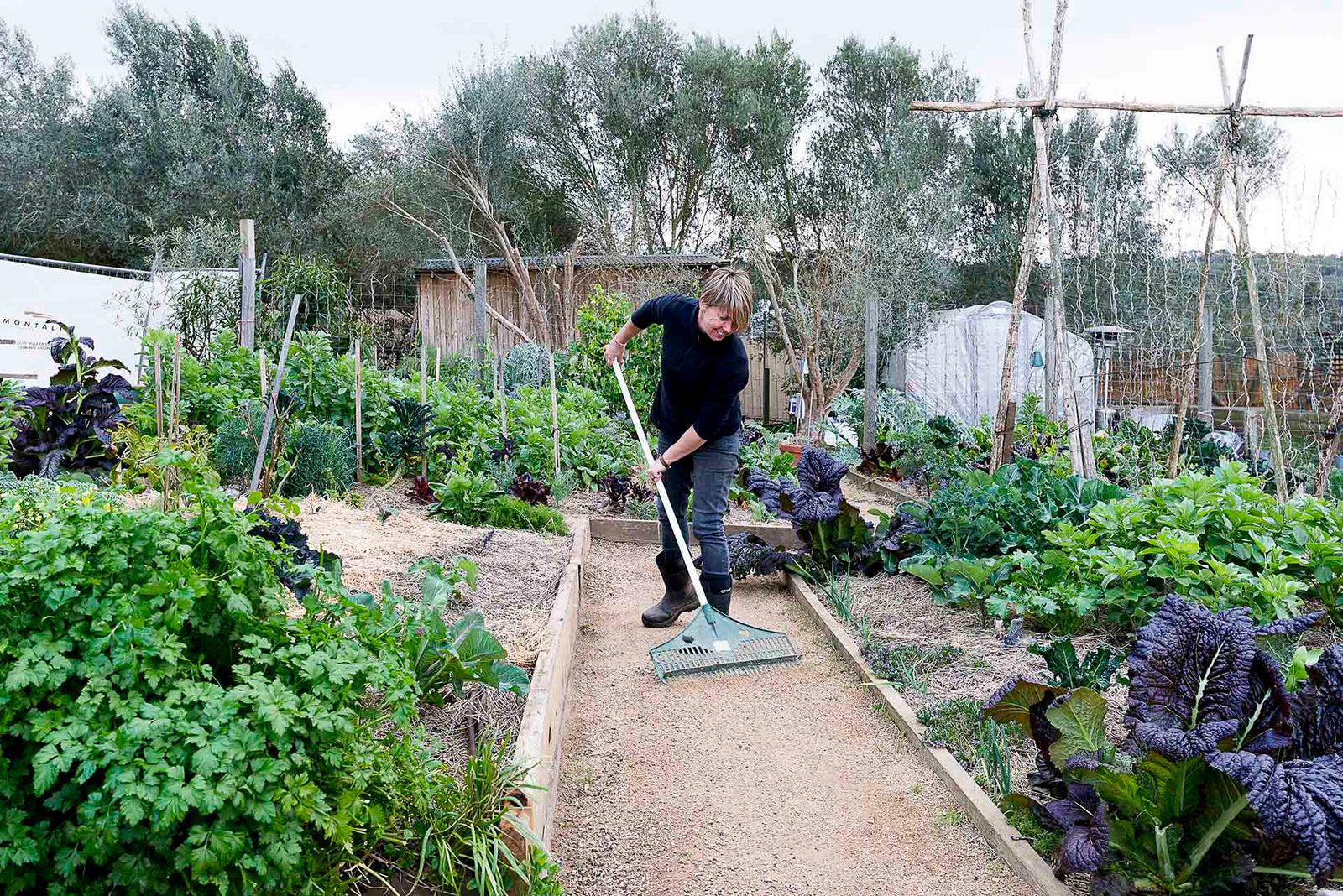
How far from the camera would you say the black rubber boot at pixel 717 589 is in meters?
4.50

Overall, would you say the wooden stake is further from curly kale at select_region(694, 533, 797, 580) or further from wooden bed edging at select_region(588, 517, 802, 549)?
curly kale at select_region(694, 533, 797, 580)

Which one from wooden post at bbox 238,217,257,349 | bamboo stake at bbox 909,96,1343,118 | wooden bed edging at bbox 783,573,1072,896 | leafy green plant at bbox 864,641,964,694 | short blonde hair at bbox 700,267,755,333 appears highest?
bamboo stake at bbox 909,96,1343,118

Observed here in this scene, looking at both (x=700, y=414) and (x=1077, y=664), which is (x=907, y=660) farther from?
(x=700, y=414)

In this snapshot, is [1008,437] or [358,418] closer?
[358,418]

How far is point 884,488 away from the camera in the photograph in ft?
30.6

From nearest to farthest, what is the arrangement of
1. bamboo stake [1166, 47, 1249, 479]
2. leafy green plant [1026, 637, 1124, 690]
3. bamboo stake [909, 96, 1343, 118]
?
leafy green plant [1026, 637, 1124, 690]
bamboo stake [1166, 47, 1249, 479]
bamboo stake [909, 96, 1343, 118]

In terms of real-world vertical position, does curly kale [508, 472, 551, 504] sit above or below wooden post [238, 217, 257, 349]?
below

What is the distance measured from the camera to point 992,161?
18.1 meters

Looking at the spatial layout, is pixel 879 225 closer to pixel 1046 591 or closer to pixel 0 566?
pixel 1046 591

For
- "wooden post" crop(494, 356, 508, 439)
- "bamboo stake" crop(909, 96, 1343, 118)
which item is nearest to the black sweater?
"bamboo stake" crop(909, 96, 1343, 118)

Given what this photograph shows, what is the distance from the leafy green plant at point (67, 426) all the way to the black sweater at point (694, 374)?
8.97 feet

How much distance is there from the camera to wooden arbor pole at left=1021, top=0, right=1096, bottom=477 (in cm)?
634

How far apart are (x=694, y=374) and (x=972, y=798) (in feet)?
7.38

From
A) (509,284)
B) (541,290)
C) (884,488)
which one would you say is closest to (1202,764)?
(884,488)
